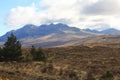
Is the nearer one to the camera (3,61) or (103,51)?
(3,61)

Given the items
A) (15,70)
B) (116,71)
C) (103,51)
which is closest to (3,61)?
(15,70)

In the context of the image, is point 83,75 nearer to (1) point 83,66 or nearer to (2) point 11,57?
(1) point 83,66

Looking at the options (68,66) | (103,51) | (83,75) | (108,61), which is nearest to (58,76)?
(83,75)

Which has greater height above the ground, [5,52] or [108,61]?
[5,52]

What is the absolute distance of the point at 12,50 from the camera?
47562 millimetres

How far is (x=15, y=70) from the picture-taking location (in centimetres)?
3988

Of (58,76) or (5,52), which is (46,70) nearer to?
(58,76)

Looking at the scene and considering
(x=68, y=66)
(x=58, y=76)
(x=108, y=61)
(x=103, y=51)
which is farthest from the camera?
(x=103, y=51)

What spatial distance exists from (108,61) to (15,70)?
19339 millimetres

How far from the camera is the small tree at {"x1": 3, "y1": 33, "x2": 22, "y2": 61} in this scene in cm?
4766

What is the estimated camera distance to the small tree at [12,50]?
156ft

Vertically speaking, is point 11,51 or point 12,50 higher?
point 12,50

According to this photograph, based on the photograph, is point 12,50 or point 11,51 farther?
point 12,50

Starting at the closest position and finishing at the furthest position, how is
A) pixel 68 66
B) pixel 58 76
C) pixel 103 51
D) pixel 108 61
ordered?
pixel 58 76 → pixel 68 66 → pixel 108 61 → pixel 103 51
